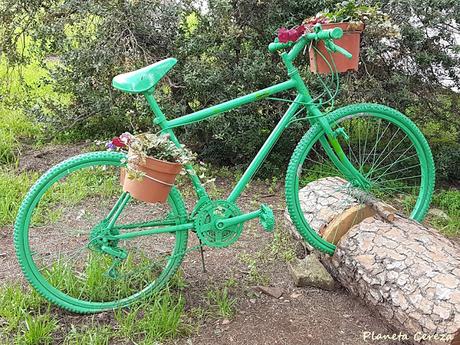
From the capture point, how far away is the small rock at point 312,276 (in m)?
3.42

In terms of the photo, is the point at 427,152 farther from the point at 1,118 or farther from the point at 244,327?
the point at 1,118

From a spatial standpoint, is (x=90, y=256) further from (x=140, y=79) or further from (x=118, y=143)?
(x=140, y=79)

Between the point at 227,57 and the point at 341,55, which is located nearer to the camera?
the point at 341,55

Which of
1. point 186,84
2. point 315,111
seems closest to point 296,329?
point 315,111

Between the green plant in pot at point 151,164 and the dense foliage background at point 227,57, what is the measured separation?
5.21 feet

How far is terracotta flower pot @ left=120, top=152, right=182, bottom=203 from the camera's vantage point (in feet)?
9.30

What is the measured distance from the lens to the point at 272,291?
338 cm

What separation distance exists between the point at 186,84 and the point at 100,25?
2.73 ft

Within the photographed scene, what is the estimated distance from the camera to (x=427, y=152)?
3590mm

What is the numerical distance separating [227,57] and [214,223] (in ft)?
6.56

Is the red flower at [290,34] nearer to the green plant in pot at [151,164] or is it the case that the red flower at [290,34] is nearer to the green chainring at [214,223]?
the green plant in pot at [151,164]

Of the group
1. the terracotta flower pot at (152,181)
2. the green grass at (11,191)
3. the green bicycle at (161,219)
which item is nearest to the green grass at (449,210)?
the green bicycle at (161,219)

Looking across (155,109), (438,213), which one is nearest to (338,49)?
(155,109)

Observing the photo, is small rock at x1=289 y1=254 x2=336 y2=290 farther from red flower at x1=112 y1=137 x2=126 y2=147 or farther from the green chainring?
red flower at x1=112 y1=137 x2=126 y2=147
